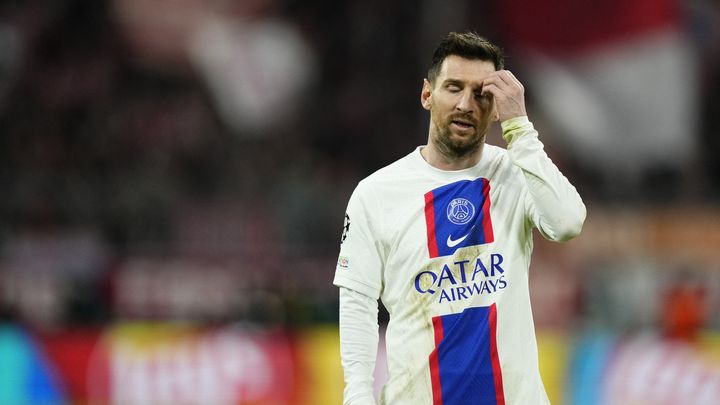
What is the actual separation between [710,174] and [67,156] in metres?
8.25

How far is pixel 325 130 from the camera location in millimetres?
17312

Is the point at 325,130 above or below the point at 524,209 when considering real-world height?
above

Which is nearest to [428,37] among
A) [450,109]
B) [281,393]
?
[281,393]

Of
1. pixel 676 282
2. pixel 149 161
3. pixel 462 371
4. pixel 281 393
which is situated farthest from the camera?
pixel 149 161

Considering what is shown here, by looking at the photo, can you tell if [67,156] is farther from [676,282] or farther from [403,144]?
[676,282]

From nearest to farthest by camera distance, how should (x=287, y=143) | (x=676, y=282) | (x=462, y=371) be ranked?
(x=462, y=371) < (x=676, y=282) < (x=287, y=143)

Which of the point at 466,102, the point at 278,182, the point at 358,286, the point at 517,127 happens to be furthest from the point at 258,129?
the point at 517,127

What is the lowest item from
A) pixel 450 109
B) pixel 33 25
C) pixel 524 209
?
pixel 524 209

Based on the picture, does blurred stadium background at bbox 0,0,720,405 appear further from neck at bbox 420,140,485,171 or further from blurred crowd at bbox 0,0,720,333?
neck at bbox 420,140,485,171

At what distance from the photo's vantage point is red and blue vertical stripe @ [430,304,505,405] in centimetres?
391

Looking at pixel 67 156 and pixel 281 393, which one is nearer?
pixel 281 393

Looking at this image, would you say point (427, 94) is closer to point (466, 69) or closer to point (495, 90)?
point (466, 69)

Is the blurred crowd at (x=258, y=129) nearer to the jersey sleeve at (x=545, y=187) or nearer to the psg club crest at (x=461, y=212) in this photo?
the psg club crest at (x=461, y=212)

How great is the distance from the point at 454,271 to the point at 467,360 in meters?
0.28
